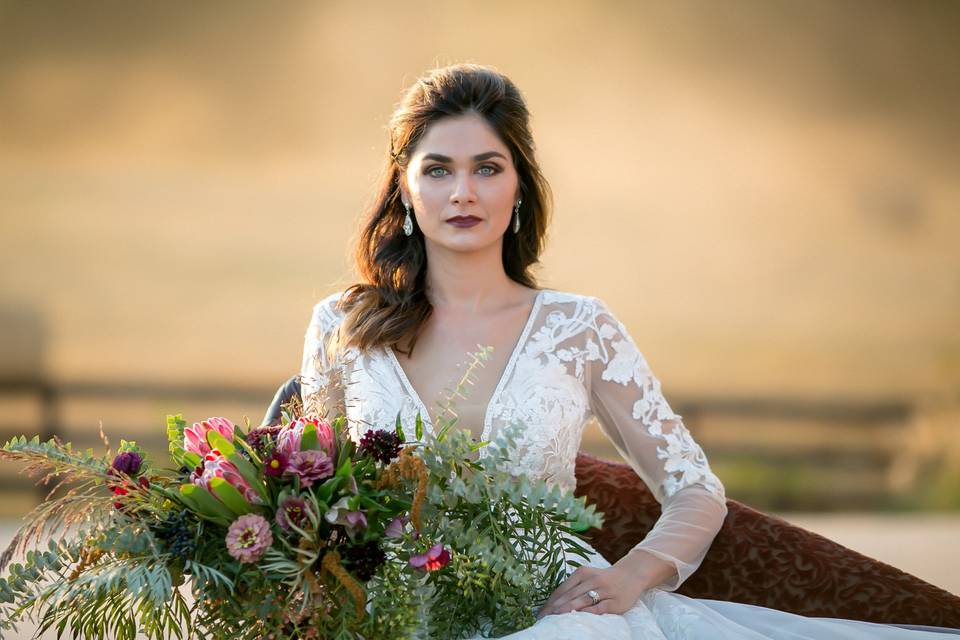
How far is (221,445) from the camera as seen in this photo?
71.3 inches

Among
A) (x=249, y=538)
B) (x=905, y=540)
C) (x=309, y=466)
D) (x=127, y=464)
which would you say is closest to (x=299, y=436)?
(x=309, y=466)

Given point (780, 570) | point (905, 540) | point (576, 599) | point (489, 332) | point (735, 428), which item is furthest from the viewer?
point (735, 428)

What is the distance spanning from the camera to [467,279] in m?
2.75

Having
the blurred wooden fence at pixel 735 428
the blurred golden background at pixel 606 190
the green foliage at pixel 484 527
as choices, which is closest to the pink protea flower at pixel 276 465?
the green foliage at pixel 484 527

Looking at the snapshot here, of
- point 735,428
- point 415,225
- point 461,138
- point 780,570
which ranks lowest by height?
point 735,428

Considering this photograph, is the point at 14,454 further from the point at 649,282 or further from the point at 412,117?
the point at 649,282

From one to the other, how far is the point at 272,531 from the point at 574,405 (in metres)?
0.97

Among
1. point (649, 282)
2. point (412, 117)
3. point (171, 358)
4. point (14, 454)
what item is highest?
point (412, 117)

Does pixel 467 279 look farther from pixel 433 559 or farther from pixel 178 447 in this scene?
pixel 433 559

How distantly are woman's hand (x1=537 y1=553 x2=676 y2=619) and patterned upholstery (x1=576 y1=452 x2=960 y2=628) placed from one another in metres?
0.25

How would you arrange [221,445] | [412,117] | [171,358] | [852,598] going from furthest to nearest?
1. [171,358]
2. [412,117]
3. [852,598]
4. [221,445]

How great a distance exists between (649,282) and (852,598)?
796cm

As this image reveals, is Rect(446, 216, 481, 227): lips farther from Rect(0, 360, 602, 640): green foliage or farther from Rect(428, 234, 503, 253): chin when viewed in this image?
Rect(0, 360, 602, 640): green foliage

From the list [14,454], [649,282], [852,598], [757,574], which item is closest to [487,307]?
[757,574]
